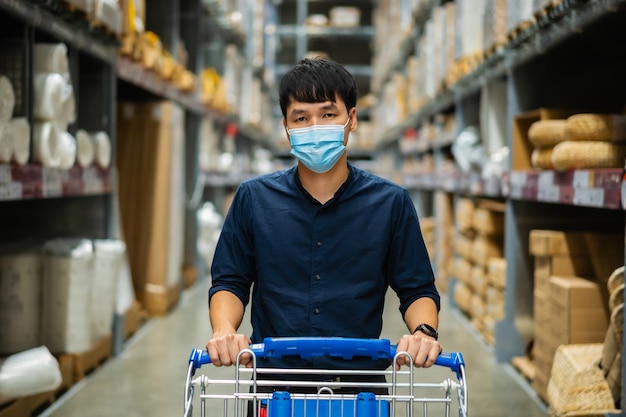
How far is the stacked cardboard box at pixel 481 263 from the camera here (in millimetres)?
5121

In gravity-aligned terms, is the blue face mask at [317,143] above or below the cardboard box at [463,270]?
above

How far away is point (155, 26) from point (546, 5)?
4223 millimetres

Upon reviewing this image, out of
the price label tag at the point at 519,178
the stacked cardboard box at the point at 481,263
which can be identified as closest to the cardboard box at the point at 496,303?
the stacked cardboard box at the point at 481,263

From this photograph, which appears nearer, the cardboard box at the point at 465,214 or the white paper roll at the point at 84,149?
the white paper roll at the point at 84,149

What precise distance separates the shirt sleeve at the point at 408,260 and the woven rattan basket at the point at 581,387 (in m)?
1.27

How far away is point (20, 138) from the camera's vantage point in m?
3.42

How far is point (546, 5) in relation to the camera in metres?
3.71

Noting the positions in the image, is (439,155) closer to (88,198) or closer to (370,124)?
(88,198)

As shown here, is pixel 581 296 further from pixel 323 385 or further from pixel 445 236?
pixel 445 236

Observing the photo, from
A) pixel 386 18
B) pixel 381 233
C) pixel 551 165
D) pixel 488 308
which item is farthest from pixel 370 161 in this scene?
pixel 381 233

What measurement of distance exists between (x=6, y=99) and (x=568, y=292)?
256 centimetres

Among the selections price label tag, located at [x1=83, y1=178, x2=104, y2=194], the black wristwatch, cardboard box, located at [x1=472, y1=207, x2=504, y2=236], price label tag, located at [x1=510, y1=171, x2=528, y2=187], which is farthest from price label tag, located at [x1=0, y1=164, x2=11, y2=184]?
cardboard box, located at [x1=472, y1=207, x2=504, y2=236]

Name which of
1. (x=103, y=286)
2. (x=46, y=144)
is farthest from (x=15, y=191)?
(x=103, y=286)

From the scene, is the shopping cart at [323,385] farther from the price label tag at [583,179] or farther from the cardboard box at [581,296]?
the cardboard box at [581,296]
